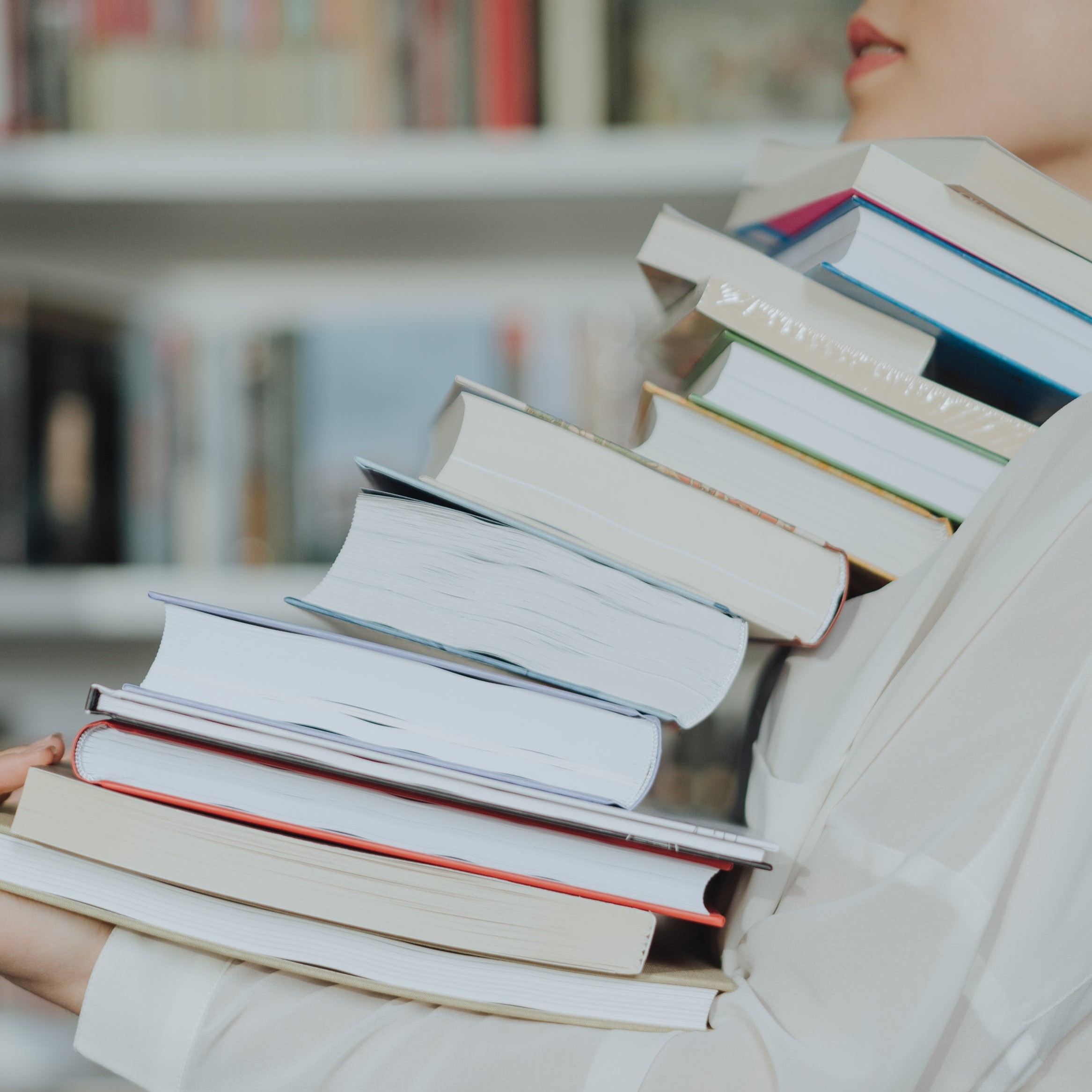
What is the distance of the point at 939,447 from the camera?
560 mm

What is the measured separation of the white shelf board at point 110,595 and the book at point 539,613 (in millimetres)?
620

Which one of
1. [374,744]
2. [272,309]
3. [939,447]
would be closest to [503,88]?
[272,309]

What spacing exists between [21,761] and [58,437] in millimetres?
733

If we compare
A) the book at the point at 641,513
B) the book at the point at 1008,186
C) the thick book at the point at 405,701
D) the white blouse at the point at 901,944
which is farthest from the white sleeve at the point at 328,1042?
the book at the point at 1008,186

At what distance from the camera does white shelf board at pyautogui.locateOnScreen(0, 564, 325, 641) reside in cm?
108

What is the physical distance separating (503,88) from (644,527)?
761 millimetres

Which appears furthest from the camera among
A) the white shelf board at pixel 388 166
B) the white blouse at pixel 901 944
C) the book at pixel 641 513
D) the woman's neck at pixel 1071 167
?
the white shelf board at pixel 388 166

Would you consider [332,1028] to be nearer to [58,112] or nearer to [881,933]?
[881,933]

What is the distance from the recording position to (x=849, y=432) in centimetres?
56

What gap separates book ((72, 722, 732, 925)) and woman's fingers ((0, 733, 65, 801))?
6cm

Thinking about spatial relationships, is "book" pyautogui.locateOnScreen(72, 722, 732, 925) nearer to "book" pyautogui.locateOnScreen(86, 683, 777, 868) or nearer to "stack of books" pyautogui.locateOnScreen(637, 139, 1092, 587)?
"book" pyautogui.locateOnScreen(86, 683, 777, 868)

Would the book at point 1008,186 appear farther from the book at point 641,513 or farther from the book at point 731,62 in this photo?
the book at point 731,62

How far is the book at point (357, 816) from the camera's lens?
44 cm

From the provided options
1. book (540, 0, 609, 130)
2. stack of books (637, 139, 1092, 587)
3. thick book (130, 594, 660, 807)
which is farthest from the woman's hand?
book (540, 0, 609, 130)
